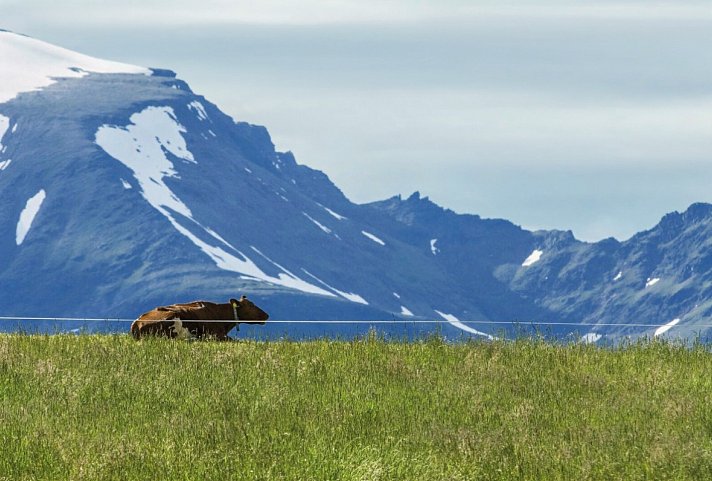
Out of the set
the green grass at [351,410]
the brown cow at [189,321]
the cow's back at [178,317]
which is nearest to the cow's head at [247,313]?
the brown cow at [189,321]

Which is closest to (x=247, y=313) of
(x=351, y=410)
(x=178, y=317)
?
(x=178, y=317)

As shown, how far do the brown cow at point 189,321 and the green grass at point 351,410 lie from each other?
5.02 feet

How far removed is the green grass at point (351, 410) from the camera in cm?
1505

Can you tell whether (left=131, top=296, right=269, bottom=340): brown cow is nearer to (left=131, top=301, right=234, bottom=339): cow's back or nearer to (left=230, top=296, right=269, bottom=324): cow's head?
(left=131, top=301, right=234, bottom=339): cow's back

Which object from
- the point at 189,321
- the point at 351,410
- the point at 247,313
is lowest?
the point at 351,410

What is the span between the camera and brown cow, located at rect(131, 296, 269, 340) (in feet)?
85.1

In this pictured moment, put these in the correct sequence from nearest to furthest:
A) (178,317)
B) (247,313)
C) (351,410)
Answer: (351,410) → (178,317) → (247,313)

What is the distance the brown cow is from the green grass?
153 centimetres

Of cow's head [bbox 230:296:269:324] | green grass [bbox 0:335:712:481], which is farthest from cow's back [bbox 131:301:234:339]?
green grass [bbox 0:335:712:481]

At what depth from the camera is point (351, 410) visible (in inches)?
712

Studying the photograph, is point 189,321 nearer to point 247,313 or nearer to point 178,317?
point 178,317

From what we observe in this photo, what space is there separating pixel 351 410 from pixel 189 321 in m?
8.96

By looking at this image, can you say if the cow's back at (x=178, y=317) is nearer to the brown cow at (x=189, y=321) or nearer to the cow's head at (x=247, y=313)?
the brown cow at (x=189, y=321)

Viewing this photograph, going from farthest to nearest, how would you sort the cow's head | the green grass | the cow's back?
1. the cow's head
2. the cow's back
3. the green grass
